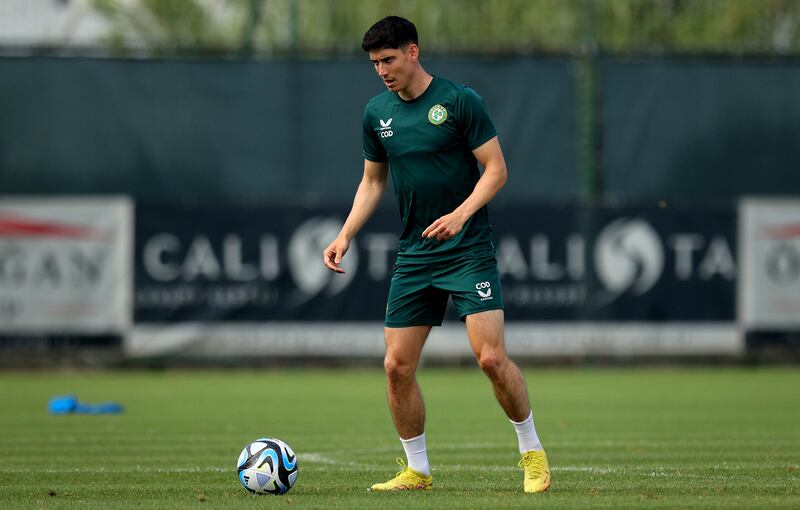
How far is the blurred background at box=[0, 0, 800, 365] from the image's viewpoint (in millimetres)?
21234

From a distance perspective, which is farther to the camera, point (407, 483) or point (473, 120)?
point (407, 483)

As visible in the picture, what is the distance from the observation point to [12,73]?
72.5ft

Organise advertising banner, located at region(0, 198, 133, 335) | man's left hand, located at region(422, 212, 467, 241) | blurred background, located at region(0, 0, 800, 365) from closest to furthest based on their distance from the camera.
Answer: man's left hand, located at region(422, 212, 467, 241)
advertising banner, located at region(0, 198, 133, 335)
blurred background, located at region(0, 0, 800, 365)

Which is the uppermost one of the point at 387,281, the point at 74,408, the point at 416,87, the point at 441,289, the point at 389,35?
the point at 389,35

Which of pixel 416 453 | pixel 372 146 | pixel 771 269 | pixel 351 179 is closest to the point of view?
pixel 416 453

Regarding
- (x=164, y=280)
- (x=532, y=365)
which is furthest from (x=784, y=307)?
(x=164, y=280)

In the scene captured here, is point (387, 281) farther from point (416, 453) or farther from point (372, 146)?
point (416, 453)

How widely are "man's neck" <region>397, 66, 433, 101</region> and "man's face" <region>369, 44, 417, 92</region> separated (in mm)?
63

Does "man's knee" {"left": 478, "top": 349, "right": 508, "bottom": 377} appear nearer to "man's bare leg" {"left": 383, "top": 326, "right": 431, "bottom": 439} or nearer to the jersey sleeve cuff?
"man's bare leg" {"left": 383, "top": 326, "right": 431, "bottom": 439}

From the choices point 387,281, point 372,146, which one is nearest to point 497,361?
point 372,146

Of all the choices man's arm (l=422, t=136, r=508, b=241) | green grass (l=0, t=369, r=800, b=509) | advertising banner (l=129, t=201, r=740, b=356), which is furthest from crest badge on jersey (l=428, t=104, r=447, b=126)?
advertising banner (l=129, t=201, r=740, b=356)

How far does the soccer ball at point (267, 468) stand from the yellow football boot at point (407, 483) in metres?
0.51

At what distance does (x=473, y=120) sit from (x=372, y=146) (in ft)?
2.33

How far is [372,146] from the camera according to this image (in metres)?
8.40
